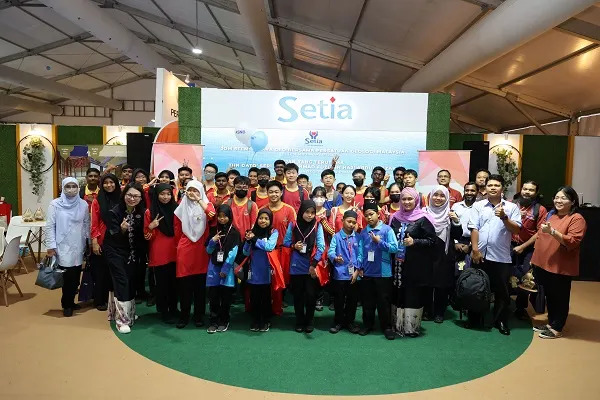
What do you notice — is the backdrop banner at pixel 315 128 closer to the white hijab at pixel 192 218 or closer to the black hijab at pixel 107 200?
the black hijab at pixel 107 200

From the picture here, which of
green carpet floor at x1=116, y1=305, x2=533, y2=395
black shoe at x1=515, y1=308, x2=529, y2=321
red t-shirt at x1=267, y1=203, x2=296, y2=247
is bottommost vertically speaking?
green carpet floor at x1=116, y1=305, x2=533, y2=395

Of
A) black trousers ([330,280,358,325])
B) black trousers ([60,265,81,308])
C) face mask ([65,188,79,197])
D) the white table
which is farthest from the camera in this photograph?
the white table

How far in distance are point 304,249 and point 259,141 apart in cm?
282

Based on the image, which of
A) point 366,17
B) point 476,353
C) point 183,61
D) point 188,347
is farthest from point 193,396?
point 183,61

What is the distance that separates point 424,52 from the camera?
776cm

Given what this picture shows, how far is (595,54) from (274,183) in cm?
527

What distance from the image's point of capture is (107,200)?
4.16 meters

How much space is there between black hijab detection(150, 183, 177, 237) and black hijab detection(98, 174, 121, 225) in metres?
0.39

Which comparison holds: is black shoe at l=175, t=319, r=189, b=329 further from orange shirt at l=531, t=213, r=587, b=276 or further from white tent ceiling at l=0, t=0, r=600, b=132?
white tent ceiling at l=0, t=0, r=600, b=132

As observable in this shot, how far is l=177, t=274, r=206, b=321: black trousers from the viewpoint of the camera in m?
4.08

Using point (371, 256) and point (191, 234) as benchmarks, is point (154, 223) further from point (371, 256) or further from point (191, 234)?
point (371, 256)

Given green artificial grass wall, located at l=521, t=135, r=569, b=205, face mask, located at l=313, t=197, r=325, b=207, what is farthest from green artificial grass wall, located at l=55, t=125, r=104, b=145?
green artificial grass wall, located at l=521, t=135, r=569, b=205

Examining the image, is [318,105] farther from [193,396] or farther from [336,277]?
[193,396]

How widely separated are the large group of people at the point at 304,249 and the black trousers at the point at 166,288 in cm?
1
